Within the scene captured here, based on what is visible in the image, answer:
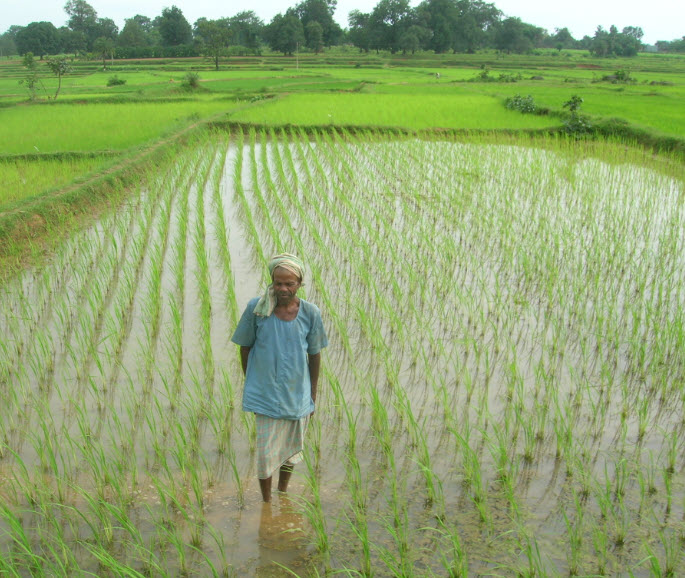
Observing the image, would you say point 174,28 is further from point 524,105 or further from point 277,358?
point 277,358

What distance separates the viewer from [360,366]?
3.32 m

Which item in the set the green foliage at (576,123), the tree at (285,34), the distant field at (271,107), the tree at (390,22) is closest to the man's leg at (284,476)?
the distant field at (271,107)

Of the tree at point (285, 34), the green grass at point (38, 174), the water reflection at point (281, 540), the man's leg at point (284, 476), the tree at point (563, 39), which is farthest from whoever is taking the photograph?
the tree at point (563, 39)

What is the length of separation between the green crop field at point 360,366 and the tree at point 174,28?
132 feet

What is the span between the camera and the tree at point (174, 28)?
146 feet

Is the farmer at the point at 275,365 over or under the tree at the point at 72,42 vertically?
under

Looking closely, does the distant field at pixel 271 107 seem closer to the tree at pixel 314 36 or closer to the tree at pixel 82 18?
the tree at pixel 314 36

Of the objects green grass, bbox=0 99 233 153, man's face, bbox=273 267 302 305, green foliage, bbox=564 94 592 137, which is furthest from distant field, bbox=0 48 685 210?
man's face, bbox=273 267 302 305

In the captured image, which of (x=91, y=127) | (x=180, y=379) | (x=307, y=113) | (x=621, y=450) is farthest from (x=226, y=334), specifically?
(x=307, y=113)

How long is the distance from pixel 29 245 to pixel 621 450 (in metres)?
4.50

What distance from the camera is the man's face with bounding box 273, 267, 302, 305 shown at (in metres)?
2.09

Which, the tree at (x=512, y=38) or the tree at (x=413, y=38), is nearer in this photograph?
the tree at (x=413, y=38)

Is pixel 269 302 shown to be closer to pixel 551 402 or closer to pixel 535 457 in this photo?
pixel 535 457

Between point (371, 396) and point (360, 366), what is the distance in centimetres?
30
